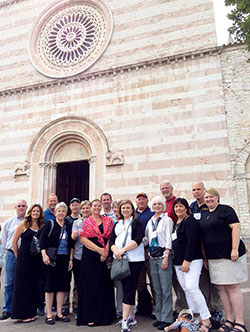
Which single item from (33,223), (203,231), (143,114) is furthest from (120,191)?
(203,231)

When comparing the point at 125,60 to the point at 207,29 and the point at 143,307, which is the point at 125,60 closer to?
the point at 207,29

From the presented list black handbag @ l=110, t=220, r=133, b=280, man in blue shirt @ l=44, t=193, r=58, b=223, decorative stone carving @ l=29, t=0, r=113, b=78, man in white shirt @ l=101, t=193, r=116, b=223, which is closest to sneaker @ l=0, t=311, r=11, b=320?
man in blue shirt @ l=44, t=193, r=58, b=223

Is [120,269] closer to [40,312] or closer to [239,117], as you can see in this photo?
[40,312]

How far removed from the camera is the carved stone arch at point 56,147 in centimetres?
1229

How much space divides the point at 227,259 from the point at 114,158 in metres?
8.04

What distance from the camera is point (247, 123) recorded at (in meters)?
10.4

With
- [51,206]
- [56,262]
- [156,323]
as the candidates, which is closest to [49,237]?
[56,262]

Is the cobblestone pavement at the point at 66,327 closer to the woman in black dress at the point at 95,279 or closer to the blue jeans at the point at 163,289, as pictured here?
the woman in black dress at the point at 95,279

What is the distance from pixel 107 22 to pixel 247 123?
788 cm

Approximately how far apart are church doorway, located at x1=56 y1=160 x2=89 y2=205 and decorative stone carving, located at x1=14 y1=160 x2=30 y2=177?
1308mm

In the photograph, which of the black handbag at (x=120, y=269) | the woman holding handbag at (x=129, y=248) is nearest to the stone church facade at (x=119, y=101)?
the woman holding handbag at (x=129, y=248)

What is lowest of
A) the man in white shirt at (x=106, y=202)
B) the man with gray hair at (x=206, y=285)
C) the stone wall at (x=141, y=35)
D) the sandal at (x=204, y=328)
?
the sandal at (x=204, y=328)

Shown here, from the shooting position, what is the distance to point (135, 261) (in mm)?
4281

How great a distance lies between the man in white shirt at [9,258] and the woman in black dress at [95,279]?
1.50 m
